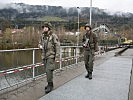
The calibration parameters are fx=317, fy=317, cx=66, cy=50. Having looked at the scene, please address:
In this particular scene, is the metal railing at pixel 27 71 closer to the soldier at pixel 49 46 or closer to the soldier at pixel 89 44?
the soldier at pixel 49 46

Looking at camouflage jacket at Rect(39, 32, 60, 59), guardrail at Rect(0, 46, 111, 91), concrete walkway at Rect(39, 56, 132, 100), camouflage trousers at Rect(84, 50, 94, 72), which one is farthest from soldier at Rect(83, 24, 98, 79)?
camouflage jacket at Rect(39, 32, 60, 59)

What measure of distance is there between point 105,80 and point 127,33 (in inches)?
5288

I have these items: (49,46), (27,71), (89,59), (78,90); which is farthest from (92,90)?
(27,71)

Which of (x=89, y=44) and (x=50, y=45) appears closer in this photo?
(x=50, y=45)

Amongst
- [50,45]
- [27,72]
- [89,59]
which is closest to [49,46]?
[50,45]

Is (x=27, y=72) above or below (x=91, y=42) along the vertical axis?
below

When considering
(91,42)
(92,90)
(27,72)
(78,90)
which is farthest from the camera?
(27,72)

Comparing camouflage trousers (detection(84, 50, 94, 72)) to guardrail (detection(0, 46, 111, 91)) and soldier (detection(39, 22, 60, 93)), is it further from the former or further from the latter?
soldier (detection(39, 22, 60, 93))

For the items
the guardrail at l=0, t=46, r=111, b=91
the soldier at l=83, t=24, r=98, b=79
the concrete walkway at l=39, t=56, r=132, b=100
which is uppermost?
the soldier at l=83, t=24, r=98, b=79

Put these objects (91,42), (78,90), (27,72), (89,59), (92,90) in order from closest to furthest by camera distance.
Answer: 1. (78,90)
2. (92,90)
3. (91,42)
4. (89,59)
5. (27,72)

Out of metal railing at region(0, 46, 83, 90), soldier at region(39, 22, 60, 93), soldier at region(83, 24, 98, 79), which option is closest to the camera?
soldier at region(39, 22, 60, 93)

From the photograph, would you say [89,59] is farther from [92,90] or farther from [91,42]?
[92,90]

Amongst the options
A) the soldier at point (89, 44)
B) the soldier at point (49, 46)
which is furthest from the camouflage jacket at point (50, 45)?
the soldier at point (89, 44)

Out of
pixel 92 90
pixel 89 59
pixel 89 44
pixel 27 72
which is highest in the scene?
pixel 89 44
